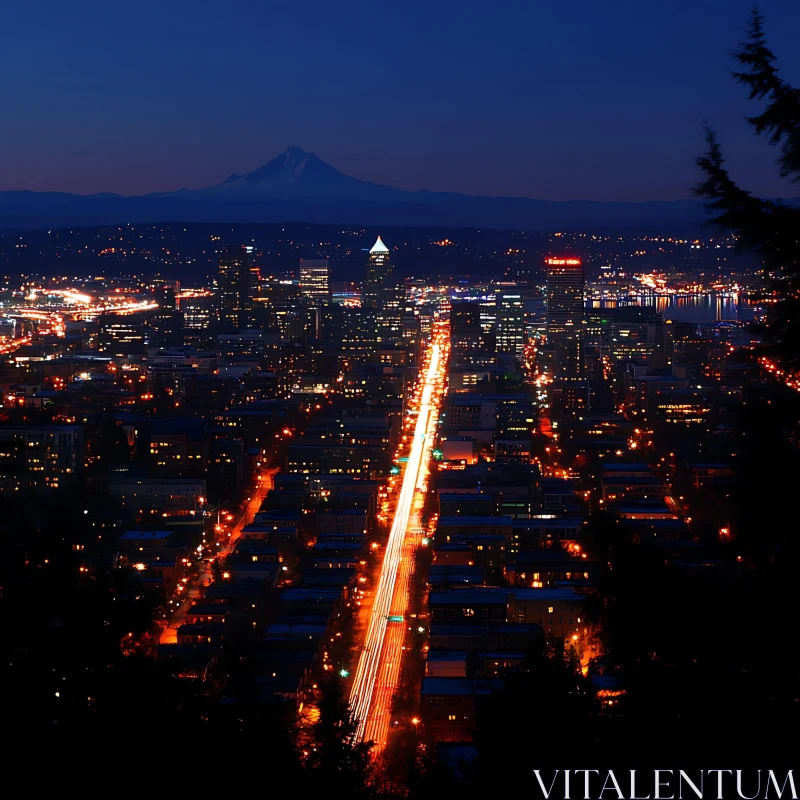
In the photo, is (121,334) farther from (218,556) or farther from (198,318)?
(218,556)

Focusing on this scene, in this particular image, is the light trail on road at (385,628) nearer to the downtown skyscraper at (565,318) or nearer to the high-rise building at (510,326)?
the downtown skyscraper at (565,318)

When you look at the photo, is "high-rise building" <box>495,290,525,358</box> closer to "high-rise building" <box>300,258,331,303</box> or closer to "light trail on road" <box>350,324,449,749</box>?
"high-rise building" <box>300,258,331,303</box>

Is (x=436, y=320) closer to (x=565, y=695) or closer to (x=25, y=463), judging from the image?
(x=25, y=463)

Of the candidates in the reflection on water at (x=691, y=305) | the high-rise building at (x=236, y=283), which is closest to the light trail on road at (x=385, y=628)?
the high-rise building at (x=236, y=283)

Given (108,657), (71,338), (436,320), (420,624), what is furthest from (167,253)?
(108,657)

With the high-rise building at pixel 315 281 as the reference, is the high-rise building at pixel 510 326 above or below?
below

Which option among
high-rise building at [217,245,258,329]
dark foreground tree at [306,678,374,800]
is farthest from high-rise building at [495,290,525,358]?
dark foreground tree at [306,678,374,800]
